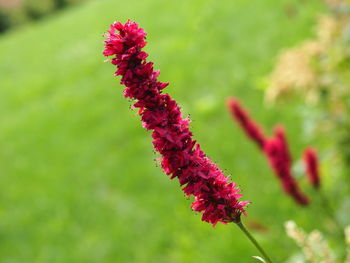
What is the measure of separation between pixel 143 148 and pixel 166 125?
19.9ft

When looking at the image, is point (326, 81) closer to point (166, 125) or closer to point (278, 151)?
point (278, 151)

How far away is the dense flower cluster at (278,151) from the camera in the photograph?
9.57ft

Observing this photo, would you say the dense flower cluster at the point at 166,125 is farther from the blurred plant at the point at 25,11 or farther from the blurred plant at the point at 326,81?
the blurred plant at the point at 25,11

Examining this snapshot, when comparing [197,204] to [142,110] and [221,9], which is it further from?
[221,9]

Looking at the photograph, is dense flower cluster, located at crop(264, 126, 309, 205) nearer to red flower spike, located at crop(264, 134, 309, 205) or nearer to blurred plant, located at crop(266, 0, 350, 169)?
red flower spike, located at crop(264, 134, 309, 205)

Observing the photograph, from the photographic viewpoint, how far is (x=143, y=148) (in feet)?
24.3

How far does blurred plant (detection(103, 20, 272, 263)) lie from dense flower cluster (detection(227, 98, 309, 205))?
1483 millimetres

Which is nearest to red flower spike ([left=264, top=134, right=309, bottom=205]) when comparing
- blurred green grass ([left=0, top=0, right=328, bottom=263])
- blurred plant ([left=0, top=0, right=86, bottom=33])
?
blurred green grass ([left=0, top=0, right=328, bottom=263])

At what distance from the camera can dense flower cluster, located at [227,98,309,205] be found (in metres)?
2.92

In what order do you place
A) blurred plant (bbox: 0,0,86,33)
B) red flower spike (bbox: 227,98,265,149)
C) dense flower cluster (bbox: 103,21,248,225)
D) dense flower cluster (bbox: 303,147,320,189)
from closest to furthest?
dense flower cluster (bbox: 103,21,248,225) < dense flower cluster (bbox: 303,147,320,189) < red flower spike (bbox: 227,98,265,149) < blurred plant (bbox: 0,0,86,33)

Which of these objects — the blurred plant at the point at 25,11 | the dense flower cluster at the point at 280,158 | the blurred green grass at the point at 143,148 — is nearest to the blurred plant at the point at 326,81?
the blurred green grass at the point at 143,148

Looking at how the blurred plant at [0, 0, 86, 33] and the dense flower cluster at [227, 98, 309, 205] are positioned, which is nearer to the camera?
the dense flower cluster at [227, 98, 309, 205]

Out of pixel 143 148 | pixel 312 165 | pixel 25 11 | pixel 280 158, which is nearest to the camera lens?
pixel 280 158

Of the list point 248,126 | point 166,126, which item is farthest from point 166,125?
point 248,126
